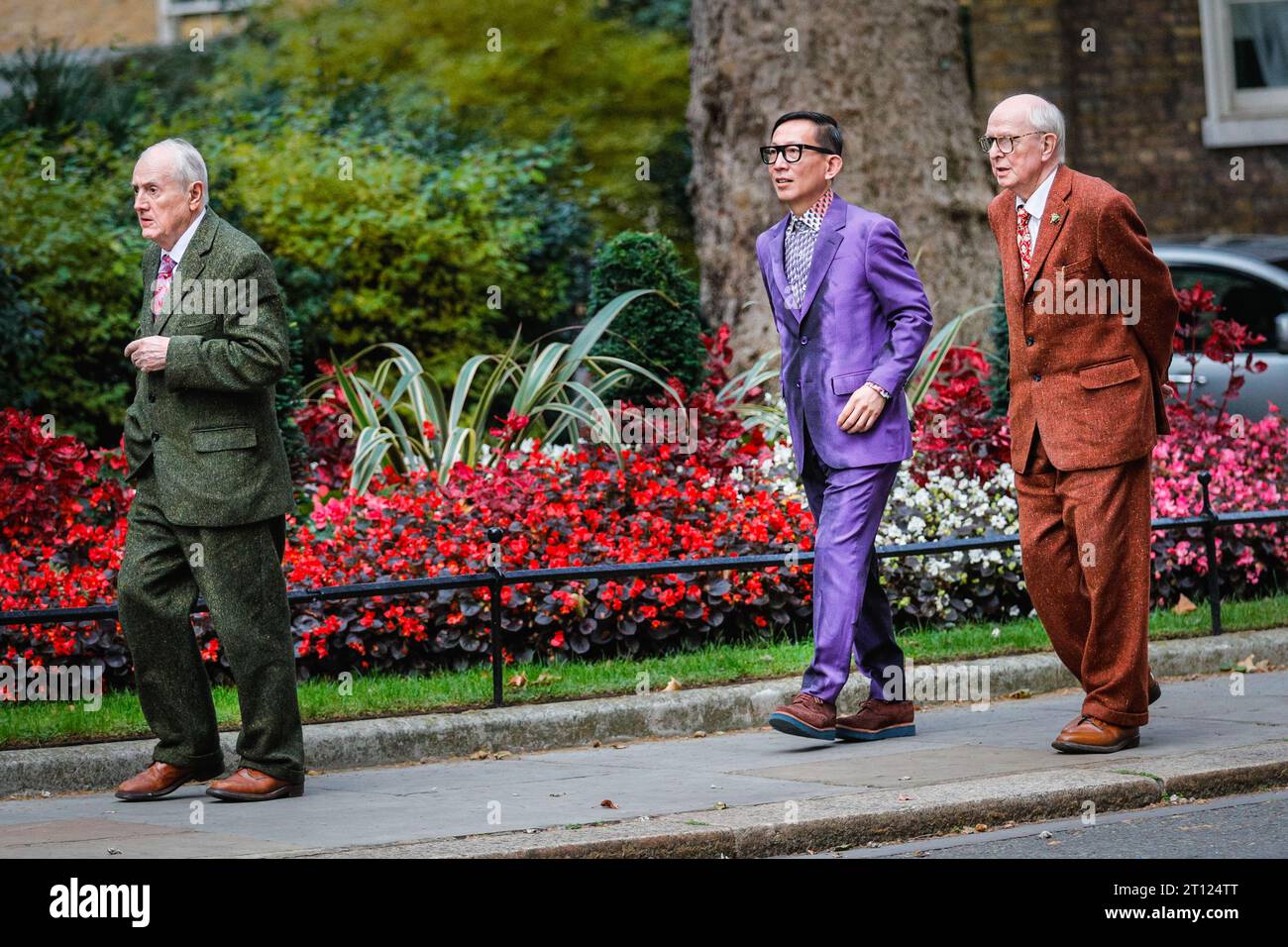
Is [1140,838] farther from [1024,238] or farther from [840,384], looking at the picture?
[1024,238]

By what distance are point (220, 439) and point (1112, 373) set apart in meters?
2.85

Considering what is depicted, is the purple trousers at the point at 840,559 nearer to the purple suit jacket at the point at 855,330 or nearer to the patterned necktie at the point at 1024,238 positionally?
the purple suit jacket at the point at 855,330

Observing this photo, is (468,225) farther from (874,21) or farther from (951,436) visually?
(951,436)

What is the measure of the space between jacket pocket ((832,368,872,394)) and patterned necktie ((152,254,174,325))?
224 cm

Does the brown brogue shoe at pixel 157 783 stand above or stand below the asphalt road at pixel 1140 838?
above

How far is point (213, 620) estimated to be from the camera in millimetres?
5914

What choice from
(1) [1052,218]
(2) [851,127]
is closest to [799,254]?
(1) [1052,218]

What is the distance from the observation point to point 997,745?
664cm

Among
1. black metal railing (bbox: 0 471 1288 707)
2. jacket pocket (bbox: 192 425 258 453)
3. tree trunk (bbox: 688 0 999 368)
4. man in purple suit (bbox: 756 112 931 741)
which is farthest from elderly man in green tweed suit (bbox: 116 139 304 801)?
tree trunk (bbox: 688 0 999 368)

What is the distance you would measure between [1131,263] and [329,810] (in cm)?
309

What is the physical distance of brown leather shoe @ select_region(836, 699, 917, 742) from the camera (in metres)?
A: 6.83

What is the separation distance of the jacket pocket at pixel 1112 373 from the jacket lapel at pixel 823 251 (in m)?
0.99

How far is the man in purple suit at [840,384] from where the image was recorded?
650 cm

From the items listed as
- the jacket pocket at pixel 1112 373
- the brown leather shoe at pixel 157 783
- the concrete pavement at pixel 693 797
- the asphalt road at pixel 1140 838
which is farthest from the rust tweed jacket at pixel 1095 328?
the brown leather shoe at pixel 157 783
